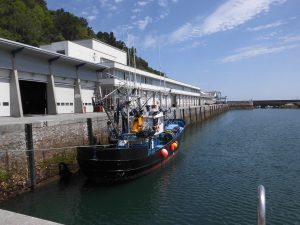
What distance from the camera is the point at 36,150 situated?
17016 mm

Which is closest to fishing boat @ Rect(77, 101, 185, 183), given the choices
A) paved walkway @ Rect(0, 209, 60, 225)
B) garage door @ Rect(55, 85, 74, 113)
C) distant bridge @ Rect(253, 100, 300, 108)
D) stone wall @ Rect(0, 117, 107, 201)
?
stone wall @ Rect(0, 117, 107, 201)

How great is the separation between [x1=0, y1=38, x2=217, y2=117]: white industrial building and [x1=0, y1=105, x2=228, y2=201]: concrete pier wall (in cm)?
473

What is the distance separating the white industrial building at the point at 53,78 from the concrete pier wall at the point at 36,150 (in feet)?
15.5

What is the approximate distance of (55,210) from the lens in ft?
45.9

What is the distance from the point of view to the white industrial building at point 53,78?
24.8 meters

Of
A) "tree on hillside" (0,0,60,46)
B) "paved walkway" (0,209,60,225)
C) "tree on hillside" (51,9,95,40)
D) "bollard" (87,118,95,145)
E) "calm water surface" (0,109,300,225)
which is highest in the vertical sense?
"tree on hillside" (51,9,95,40)

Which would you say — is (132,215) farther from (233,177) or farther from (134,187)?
(233,177)

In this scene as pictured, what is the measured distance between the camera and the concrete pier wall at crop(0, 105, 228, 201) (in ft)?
49.6

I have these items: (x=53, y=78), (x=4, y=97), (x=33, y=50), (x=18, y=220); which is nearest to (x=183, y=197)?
(x=18, y=220)

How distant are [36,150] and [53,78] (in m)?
14.0

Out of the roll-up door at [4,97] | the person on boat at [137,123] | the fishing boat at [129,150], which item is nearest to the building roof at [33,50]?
the roll-up door at [4,97]

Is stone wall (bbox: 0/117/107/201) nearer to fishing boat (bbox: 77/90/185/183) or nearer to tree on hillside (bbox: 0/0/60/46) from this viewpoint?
fishing boat (bbox: 77/90/185/183)

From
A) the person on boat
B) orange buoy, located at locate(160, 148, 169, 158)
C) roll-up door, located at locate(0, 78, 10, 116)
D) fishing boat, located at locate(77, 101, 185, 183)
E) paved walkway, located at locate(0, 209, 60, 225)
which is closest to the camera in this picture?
paved walkway, located at locate(0, 209, 60, 225)

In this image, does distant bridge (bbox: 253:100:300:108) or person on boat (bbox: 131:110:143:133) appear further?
distant bridge (bbox: 253:100:300:108)
